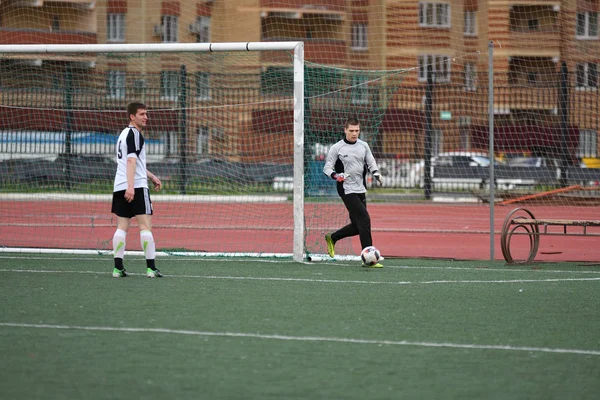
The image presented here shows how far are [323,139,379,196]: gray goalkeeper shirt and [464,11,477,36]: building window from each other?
33.1 m

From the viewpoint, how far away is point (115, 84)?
20.2 metres

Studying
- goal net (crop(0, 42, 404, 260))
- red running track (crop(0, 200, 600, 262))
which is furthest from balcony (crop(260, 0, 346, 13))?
red running track (crop(0, 200, 600, 262))

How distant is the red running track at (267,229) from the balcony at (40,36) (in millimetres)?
13611

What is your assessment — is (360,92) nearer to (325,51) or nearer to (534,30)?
(325,51)

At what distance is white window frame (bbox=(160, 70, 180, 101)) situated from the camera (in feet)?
67.1

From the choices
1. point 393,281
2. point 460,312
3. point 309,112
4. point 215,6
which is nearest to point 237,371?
point 460,312

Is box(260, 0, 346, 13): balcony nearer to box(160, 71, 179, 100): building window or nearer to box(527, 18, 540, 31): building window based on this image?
box(527, 18, 540, 31): building window

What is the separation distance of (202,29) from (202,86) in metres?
18.8

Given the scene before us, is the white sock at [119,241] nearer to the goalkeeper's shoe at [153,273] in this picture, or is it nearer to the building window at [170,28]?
the goalkeeper's shoe at [153,273]

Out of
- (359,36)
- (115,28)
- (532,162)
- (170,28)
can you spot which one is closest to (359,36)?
(359,36)

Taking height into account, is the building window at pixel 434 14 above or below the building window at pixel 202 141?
above

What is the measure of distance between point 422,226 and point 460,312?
12.2 m

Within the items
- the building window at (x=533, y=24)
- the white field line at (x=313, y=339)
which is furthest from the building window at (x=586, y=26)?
the white field line at (x=313, y=339)

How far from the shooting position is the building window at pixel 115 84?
19534mm
